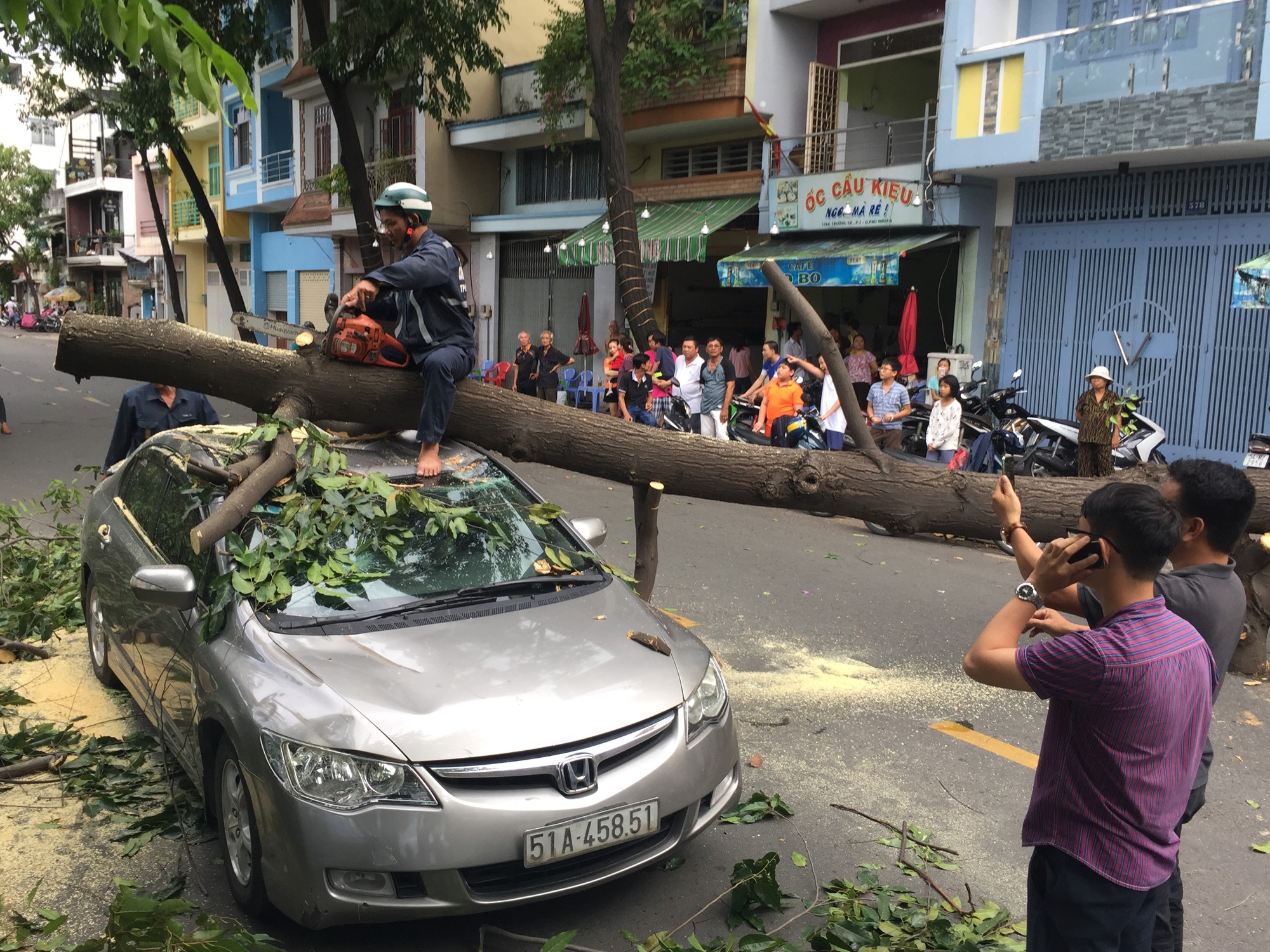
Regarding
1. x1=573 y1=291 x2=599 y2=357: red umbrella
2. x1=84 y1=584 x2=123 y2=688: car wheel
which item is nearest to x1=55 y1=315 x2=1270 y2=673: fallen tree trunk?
x1=84 y1=584 x2=123 y2=688: car wheel

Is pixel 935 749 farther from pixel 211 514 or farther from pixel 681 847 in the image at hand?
pixel 211 514

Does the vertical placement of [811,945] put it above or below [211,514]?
below

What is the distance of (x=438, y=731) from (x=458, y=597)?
857 millimetres

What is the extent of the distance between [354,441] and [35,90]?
26.7 metres

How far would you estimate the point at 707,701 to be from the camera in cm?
391

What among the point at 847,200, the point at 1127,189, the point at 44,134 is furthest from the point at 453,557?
the point at 44,134

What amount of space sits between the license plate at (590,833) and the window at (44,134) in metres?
77.0

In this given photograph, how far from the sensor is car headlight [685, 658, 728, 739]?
3.77m

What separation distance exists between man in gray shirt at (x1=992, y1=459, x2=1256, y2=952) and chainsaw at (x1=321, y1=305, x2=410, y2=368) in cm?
281

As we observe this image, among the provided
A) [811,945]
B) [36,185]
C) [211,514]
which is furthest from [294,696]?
[36,185]

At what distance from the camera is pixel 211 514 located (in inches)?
167

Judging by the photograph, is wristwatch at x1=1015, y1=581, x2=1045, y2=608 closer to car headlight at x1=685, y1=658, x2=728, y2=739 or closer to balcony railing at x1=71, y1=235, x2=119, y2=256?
car headlight at x1=685, y1=658, x2=728, y2=739

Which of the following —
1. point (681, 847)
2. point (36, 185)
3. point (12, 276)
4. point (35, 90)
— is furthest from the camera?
point (12, 276)

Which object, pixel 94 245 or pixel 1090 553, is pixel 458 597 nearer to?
pixel 1090 553
